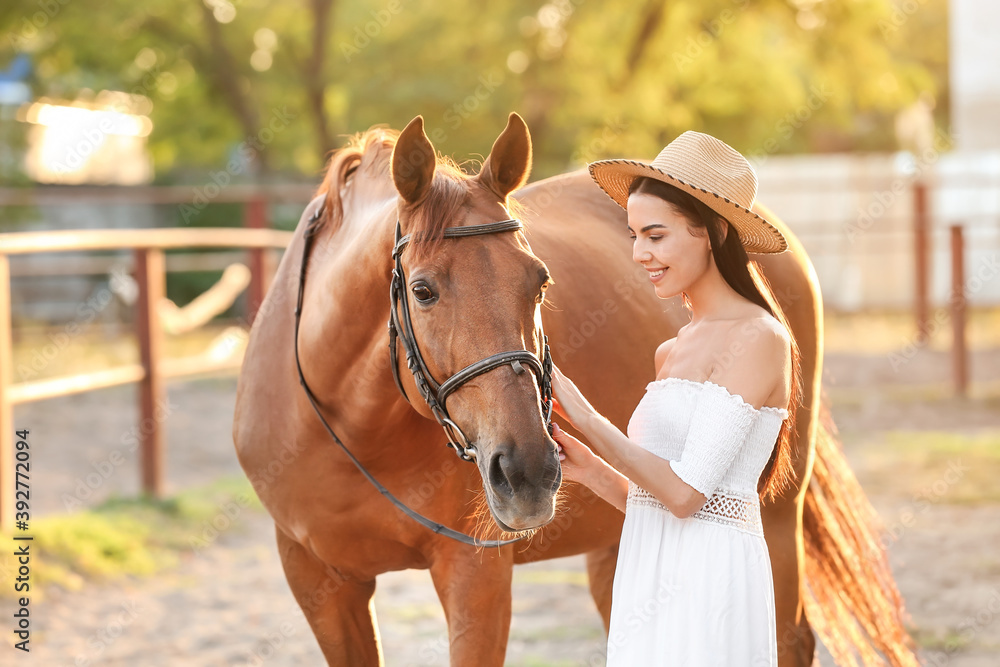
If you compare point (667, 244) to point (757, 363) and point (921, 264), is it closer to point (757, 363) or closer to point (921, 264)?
point (757, 363)

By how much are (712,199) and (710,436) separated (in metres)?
0.42

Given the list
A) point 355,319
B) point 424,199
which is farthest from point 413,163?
point 355,319

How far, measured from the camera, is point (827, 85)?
14.3m

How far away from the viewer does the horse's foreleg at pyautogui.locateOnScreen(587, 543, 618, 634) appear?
3035mm

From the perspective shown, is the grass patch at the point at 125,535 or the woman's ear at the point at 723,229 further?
the grass patch at the point at 125,535

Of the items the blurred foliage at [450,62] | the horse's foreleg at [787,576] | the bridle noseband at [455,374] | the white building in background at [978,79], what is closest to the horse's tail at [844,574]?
the horse's foreleg at [787,576]

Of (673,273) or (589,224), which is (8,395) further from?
(673,273)

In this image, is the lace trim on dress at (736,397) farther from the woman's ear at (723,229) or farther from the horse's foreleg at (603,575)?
the horse's foreleg at (603,575)

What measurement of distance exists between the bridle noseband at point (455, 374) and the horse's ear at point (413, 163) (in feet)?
0.30

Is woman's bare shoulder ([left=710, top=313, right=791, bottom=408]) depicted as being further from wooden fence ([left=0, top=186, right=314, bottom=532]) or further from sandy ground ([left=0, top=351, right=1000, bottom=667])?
wooden fence ([left=0, top=186, right=314, bottom=532])

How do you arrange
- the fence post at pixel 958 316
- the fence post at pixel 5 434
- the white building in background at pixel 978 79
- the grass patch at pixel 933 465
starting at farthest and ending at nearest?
the white building in background at pixel 978 79
the fence post at pixel 958 316
the grass patch at pixel 933 465
the fence post at pixel 5 434

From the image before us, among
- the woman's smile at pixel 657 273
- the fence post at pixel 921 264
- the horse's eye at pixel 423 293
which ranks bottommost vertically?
the horse's eye at pixel 423 293

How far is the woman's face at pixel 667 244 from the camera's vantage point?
1.77 m

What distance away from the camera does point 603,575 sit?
3.08 metres
